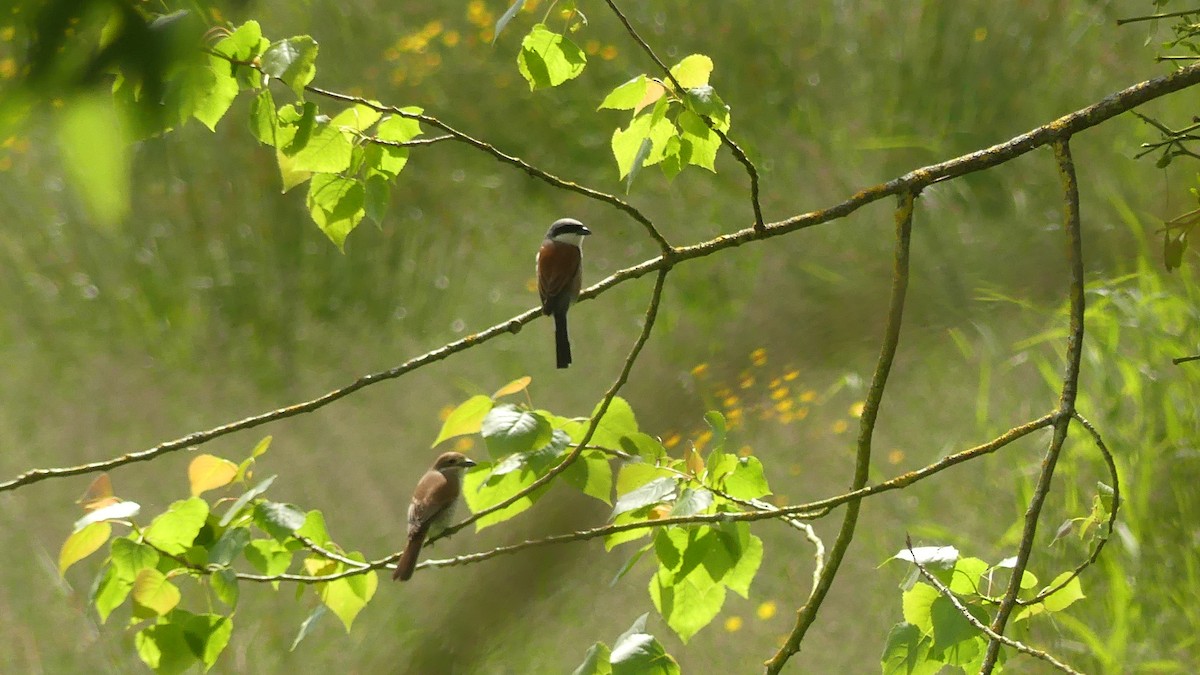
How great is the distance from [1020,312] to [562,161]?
76.7 inches

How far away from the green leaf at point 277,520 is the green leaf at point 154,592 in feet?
0.49

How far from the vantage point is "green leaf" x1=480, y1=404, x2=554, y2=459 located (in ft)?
4.46

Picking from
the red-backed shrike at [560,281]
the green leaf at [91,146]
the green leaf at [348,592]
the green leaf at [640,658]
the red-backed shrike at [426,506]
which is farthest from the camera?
the red-backed shrike at [426,506]

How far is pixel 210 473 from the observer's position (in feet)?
4.91

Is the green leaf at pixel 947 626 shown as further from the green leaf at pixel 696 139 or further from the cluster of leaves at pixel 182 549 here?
the cluster of leaves at pixel 182 549

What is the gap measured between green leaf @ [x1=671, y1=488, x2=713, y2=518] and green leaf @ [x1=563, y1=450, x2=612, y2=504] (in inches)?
7.0

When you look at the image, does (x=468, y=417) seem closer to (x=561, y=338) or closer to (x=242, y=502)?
(x=242, y=502)

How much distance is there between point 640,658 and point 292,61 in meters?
0.81

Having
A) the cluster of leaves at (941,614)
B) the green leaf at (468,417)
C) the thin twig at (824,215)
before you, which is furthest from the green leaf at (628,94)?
the cluster of leaves at (941,614)

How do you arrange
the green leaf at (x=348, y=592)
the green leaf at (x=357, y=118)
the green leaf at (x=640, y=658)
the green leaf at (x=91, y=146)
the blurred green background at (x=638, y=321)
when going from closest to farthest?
the green leaf at (x=91, y=146) → the green leaf at (x=640, y=658) → the green leaf at (x=357, y=118) → the green leaf at (x=348, y=592) → the blurred green background at (x=638, y=321)

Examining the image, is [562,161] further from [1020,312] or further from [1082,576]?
[1082,576]

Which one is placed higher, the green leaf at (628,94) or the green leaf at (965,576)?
the green leaf at (628,94)

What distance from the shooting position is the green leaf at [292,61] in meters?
1.24

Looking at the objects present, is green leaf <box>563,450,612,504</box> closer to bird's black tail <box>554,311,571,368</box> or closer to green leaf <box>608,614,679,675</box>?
green leaf <box>608,614,679,675</box>
